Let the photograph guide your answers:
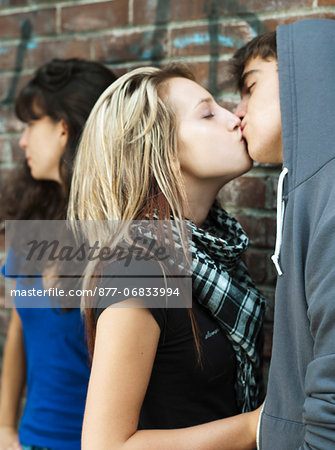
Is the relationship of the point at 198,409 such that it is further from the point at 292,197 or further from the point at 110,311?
the point at 292,197

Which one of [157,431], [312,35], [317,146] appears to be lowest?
[157,431]

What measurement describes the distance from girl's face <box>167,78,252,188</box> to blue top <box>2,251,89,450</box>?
722mm

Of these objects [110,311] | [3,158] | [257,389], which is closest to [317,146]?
[110,311]

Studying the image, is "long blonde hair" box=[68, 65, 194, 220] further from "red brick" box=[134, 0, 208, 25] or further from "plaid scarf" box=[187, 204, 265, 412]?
"red brick" box=[134, 0, 208, 25]

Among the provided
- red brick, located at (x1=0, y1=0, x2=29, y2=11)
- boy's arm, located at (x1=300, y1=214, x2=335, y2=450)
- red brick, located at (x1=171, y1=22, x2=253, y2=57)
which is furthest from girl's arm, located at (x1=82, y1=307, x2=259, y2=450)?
→ red brick, located at (x1=0, y1=0, x2=29, y2=11)

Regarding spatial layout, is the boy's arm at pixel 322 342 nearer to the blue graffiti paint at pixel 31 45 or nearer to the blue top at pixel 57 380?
the blue top at pixel 57 380

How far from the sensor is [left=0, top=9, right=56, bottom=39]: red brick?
249cm

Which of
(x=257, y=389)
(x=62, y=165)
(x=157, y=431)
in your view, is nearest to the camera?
(x=157, y=431)

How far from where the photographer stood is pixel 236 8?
2076 mm

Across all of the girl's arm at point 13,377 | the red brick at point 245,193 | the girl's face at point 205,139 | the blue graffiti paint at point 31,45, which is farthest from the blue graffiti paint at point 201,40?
the girl's arm at point 13,377

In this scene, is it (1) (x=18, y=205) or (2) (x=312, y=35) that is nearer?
(2) (x=312, y=35)

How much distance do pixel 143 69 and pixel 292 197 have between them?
74 centimetres

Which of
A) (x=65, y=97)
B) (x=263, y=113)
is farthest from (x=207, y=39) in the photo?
(x=263, y=113)

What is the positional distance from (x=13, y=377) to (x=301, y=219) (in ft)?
5.15
